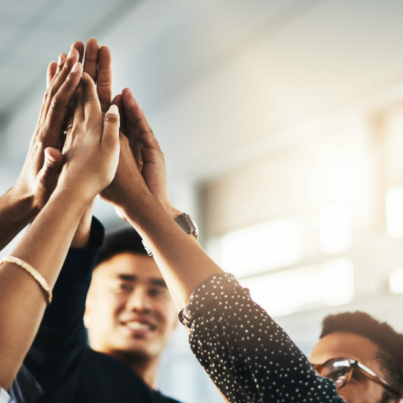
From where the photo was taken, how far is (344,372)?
927mm

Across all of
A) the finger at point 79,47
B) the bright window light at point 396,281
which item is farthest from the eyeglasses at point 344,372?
the bright window light at point 396,281

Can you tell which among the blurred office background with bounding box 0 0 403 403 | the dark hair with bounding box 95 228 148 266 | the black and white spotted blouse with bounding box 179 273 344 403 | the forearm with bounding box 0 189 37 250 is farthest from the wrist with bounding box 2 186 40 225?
the blurred office background with bounding box 0 0 403 403

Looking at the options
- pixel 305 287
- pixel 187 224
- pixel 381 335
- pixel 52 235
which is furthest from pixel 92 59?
pixel 305 287

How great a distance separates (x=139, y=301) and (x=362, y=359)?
58 centimetres

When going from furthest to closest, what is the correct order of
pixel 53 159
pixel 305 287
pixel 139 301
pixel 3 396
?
pixel 305 287 < pixel 139 301 < pixel 53 159 < pixel 3 396

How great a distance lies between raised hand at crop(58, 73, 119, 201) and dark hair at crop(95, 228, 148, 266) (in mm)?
610

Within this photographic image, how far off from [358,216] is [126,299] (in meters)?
2.41

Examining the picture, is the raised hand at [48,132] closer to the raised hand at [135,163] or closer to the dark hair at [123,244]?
the raised hand at [135,163]

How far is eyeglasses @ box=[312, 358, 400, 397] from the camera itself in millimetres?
→ 917

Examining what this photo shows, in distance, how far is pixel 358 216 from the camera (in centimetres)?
343

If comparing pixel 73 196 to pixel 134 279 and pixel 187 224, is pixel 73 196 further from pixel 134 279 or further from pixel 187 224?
pixel 134 279

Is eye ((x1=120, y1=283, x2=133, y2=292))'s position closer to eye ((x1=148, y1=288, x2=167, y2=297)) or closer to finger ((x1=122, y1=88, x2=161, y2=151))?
eye ((x1=148, y1=288, x2=167, y2=297))

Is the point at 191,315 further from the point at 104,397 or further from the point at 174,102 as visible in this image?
the point at 174,102

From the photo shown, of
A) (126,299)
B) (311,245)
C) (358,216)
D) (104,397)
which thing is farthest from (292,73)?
(104,397)
